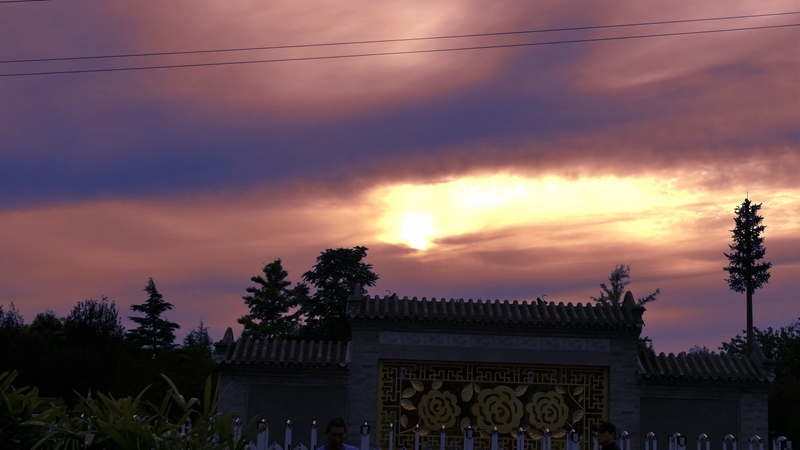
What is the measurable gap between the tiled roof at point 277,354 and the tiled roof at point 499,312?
3.54 ft

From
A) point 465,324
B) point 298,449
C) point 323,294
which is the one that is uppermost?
point 323,294

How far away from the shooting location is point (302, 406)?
1875cm

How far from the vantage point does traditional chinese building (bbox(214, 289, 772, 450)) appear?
18.8 meters

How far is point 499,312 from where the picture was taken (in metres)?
19.7

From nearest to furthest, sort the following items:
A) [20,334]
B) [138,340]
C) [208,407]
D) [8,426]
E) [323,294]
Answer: [208,407]
[8,426]
[20,334]
[323,294]
[138,340]

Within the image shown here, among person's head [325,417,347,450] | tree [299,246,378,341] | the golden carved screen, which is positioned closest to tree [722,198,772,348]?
tree [299,246,378,341]

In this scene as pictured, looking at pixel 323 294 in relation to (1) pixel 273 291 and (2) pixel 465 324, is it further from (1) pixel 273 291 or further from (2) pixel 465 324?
(2) pixel 465 324

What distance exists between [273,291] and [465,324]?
2694 centimetres

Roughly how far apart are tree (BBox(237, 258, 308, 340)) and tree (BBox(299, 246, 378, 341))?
37.3 inches

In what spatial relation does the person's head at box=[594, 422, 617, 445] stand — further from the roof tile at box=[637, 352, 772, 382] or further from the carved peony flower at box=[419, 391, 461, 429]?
the roof tile at box=[637, 352, 772, 382]

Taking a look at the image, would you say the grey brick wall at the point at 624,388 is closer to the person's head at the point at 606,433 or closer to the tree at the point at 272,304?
the person's head at the point at 606,433

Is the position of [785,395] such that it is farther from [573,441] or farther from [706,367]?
[573,441]

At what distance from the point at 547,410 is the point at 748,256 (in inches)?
1592

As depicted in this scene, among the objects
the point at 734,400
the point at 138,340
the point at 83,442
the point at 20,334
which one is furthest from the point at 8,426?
the point at 138,340
